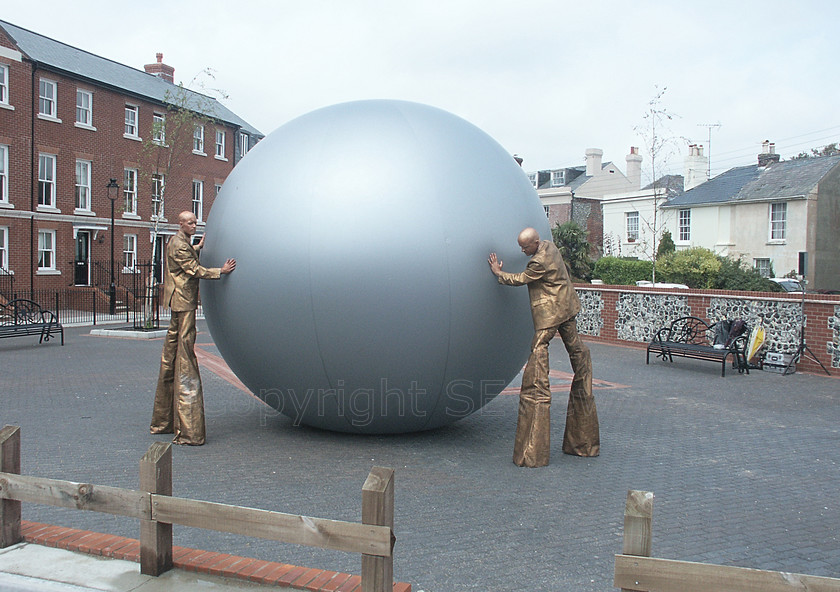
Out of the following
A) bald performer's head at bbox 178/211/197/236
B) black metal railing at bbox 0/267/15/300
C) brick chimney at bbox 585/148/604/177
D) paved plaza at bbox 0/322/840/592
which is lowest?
paved plaza at bbox 0/322/840/592

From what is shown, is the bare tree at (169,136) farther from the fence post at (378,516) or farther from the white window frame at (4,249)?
the fence post at (378,516)

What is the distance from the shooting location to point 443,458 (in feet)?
24.1

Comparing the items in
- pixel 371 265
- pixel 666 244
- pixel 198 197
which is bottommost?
pixel 371 265

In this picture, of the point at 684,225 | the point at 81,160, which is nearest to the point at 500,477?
the point at 81,160

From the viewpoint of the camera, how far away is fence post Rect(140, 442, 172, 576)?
13.9 ft

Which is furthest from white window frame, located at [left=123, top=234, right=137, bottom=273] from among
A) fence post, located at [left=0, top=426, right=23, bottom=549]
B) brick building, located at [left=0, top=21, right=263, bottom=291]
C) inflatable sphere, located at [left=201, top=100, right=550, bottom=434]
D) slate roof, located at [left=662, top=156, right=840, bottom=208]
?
fence post, located at [left=0, top=426, right=23, bottom=549]

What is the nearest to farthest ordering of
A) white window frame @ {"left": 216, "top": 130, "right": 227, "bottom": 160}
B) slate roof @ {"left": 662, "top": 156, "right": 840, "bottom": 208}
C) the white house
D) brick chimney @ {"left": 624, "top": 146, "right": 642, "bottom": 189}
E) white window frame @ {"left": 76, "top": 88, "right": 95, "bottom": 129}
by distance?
white window frame @ {"left": 76, "top": 88, "right": 95, "bottom": 129} < the white house < slate roof @ {"left": 662, "top": 156, "right": 840, "bottom": 208} < white window frame @ {"left": 216, "top": 130, "right": 227, "bottom": 160} < brick chimney @ {"left": 624, "top": 146, "right": 642, "bottom": 189}

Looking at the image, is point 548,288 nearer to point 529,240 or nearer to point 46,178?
point 529,240

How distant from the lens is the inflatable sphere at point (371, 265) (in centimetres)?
660

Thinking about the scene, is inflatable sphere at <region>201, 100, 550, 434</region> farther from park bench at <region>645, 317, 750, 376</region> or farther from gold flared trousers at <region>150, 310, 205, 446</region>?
park bench at <region>645, 317, 750, 376</region>

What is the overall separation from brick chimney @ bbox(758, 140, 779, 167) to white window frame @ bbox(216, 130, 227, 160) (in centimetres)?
3027

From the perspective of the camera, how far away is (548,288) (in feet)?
23.3

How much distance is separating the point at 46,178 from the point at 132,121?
5.40m

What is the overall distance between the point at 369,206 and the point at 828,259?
36.2 m
